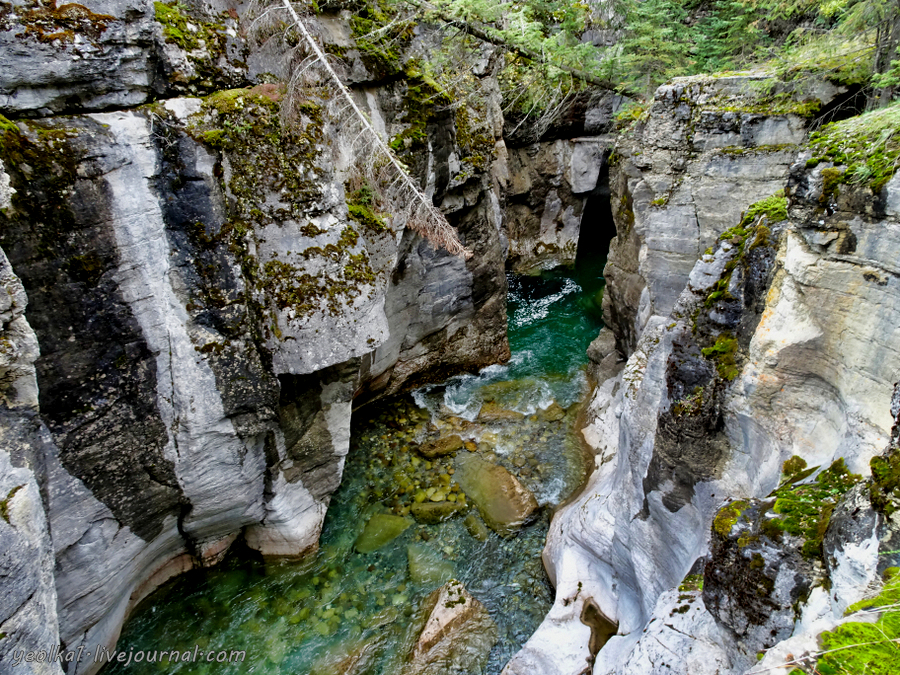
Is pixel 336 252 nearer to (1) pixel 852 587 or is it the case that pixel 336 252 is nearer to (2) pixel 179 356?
(2) pixel 179 356

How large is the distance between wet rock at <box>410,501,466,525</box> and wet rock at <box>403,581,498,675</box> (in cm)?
149

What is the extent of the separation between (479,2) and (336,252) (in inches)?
240

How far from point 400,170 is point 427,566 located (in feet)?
22.8

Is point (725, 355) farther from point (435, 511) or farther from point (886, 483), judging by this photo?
point (435, 511)

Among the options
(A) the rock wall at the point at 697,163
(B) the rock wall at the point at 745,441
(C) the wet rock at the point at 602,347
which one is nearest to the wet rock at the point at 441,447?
(B) the rock wall at the point at 745,441

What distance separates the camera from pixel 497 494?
380 inches

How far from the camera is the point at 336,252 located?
7.28 m

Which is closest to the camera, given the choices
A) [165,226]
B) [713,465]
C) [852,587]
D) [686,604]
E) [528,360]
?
[852,587]

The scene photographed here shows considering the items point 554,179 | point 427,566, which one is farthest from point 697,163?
point 554,179

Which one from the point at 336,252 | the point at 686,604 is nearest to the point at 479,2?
the point at 336,252

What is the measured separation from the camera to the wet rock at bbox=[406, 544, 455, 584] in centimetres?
830

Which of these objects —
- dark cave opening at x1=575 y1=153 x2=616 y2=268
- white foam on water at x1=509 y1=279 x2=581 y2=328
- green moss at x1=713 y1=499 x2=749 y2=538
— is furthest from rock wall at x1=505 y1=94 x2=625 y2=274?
green moss at x1=713 y1=499 x2=749 y2=538

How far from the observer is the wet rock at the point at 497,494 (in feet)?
30.1

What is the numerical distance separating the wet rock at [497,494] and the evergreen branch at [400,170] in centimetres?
483
